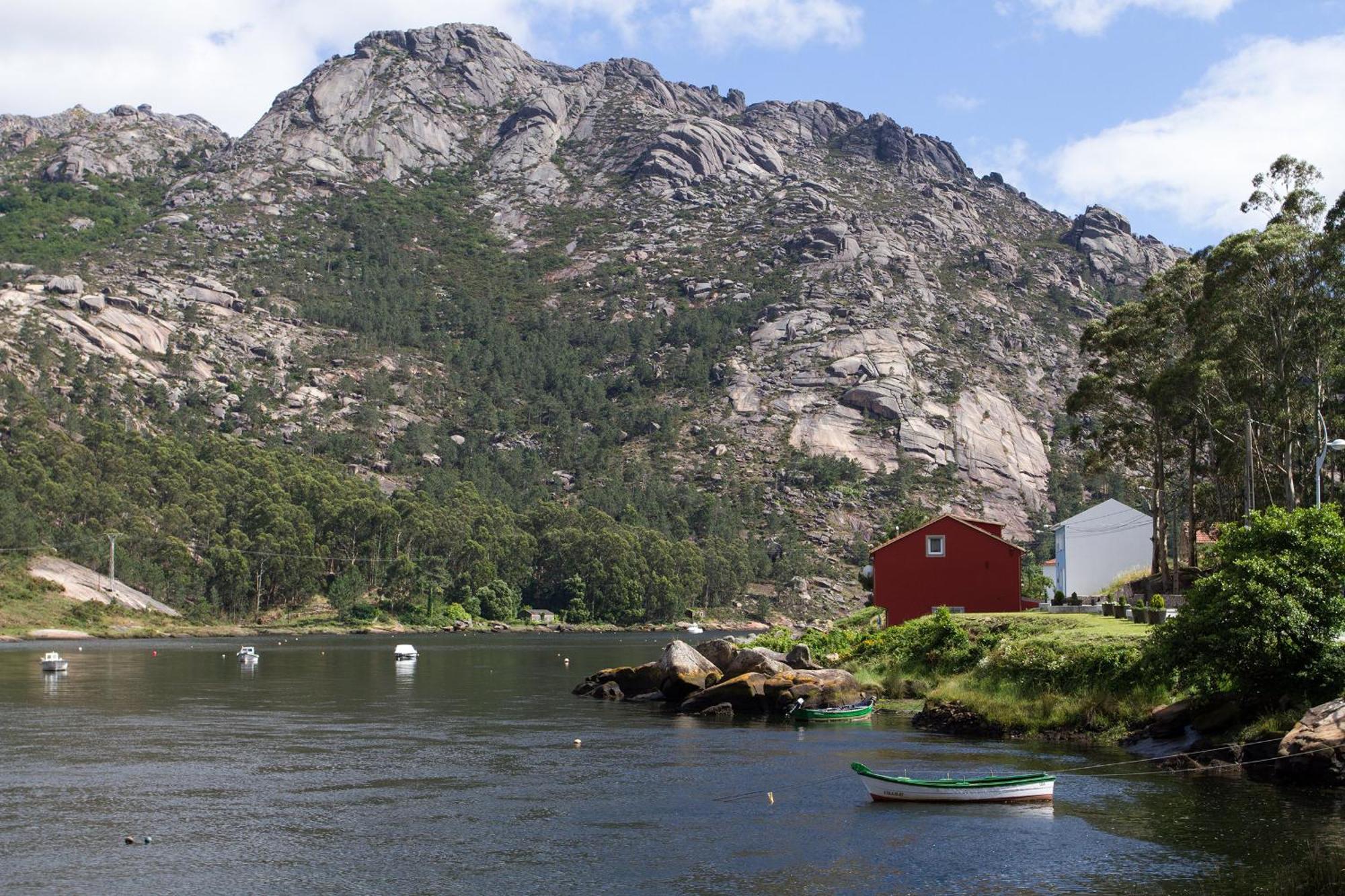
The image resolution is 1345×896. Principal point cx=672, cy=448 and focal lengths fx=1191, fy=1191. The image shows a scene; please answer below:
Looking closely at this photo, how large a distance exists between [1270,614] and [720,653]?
36401mm

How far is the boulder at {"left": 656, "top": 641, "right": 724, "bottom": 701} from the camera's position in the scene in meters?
66.2

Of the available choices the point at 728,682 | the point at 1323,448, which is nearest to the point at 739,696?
the point at 728,682

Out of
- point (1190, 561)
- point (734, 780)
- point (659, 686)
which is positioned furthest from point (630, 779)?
point (1190, 561)

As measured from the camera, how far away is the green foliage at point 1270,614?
37719 mm

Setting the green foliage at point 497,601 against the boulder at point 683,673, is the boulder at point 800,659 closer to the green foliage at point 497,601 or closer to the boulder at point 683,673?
the boulder at point 683,673

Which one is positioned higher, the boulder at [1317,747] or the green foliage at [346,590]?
the boulder at [1317,747]

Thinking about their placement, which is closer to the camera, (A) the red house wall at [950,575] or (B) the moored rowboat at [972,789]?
(B) the moored rowboat at [972,789]

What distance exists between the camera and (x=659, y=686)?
69.6 metres

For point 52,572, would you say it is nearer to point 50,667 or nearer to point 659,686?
point 50,667

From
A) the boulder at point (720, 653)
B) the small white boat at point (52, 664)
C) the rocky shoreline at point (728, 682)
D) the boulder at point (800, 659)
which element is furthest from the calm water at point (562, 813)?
the small white boat at point (52, 664)

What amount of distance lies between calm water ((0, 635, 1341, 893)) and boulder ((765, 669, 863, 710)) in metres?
3.39

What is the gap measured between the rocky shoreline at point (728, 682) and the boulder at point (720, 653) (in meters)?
0.04

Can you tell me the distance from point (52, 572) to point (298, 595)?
3919 centimetres

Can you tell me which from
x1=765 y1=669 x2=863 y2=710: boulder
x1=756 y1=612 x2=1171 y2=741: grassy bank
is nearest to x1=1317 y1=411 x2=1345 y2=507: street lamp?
x1=756 y1=612 x2=1171 y2=741: grassy bank
